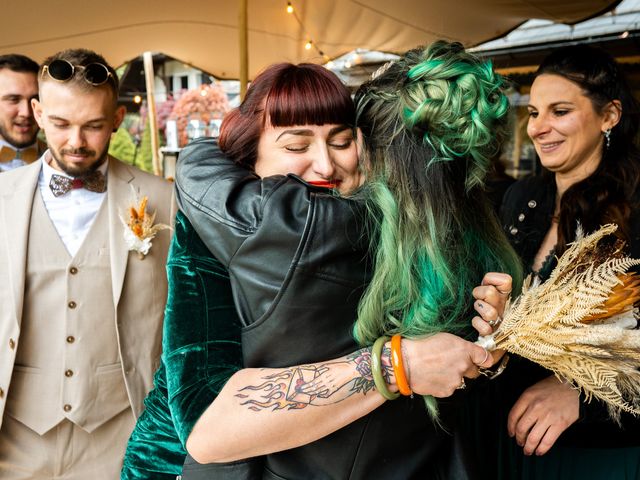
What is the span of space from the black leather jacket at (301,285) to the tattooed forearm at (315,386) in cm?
4

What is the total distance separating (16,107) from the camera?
3.18 metres

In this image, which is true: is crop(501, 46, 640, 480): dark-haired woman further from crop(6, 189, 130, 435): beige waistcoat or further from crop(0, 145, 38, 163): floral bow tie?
crop(0, 145, 38, 163): floral bow tie

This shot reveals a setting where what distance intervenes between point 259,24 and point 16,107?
8.26 feet

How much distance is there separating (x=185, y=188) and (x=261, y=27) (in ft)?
14.1

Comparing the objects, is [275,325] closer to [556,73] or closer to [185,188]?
[185,188]

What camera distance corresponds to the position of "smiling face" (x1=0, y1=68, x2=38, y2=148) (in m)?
3.16

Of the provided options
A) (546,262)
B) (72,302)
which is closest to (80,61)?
(72,302)

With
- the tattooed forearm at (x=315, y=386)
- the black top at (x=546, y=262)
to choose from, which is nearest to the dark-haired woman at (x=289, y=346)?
the tattooed forearm at (x=315, y=386)

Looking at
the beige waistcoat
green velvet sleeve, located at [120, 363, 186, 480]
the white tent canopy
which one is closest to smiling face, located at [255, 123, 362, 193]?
green velvet sleeve, located at [120, 363, 186, 480]

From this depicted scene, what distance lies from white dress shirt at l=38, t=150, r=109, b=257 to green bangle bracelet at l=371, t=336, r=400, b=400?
1.58 m

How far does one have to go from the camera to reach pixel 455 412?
4.41 ft

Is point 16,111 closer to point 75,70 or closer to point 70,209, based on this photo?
point 75,70

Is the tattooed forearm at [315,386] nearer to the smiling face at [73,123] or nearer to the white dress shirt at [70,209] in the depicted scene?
the white dress shirt at [70,209]

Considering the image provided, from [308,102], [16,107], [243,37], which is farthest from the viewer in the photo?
[243,37]
